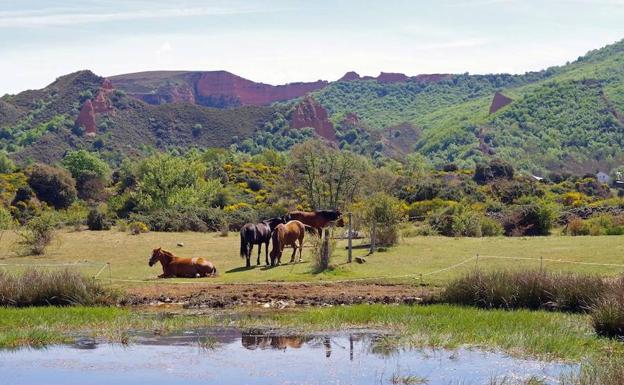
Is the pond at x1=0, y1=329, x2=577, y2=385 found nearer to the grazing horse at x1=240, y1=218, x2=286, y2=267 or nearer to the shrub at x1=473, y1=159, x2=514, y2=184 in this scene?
the grazing horse at x1=240, y1=218, x2=286, y2=267

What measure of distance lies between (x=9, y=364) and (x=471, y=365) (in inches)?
303

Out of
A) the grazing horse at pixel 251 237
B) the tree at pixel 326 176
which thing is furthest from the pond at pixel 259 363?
the tree at pixel 326 176

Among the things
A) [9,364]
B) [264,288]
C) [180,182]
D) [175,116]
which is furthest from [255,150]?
[9,364]

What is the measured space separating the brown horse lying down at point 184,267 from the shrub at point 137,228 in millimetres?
11096

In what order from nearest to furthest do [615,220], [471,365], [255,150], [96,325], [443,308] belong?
[471,365] → [96,325] → [443,308] → [615,220] → [255,150]

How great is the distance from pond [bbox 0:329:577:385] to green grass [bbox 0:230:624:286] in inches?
289

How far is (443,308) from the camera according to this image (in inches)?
777

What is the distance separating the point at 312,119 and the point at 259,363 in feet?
498

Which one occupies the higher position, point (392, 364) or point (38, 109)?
point (38, 109)

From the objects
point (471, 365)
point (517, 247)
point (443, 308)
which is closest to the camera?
point (471, 365)

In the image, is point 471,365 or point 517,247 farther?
point 517,247

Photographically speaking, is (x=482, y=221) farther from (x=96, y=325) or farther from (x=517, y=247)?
(x=96, y=325)

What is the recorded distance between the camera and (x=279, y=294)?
2281 centimetres

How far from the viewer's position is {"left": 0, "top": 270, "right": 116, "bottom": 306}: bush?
69.9ft
